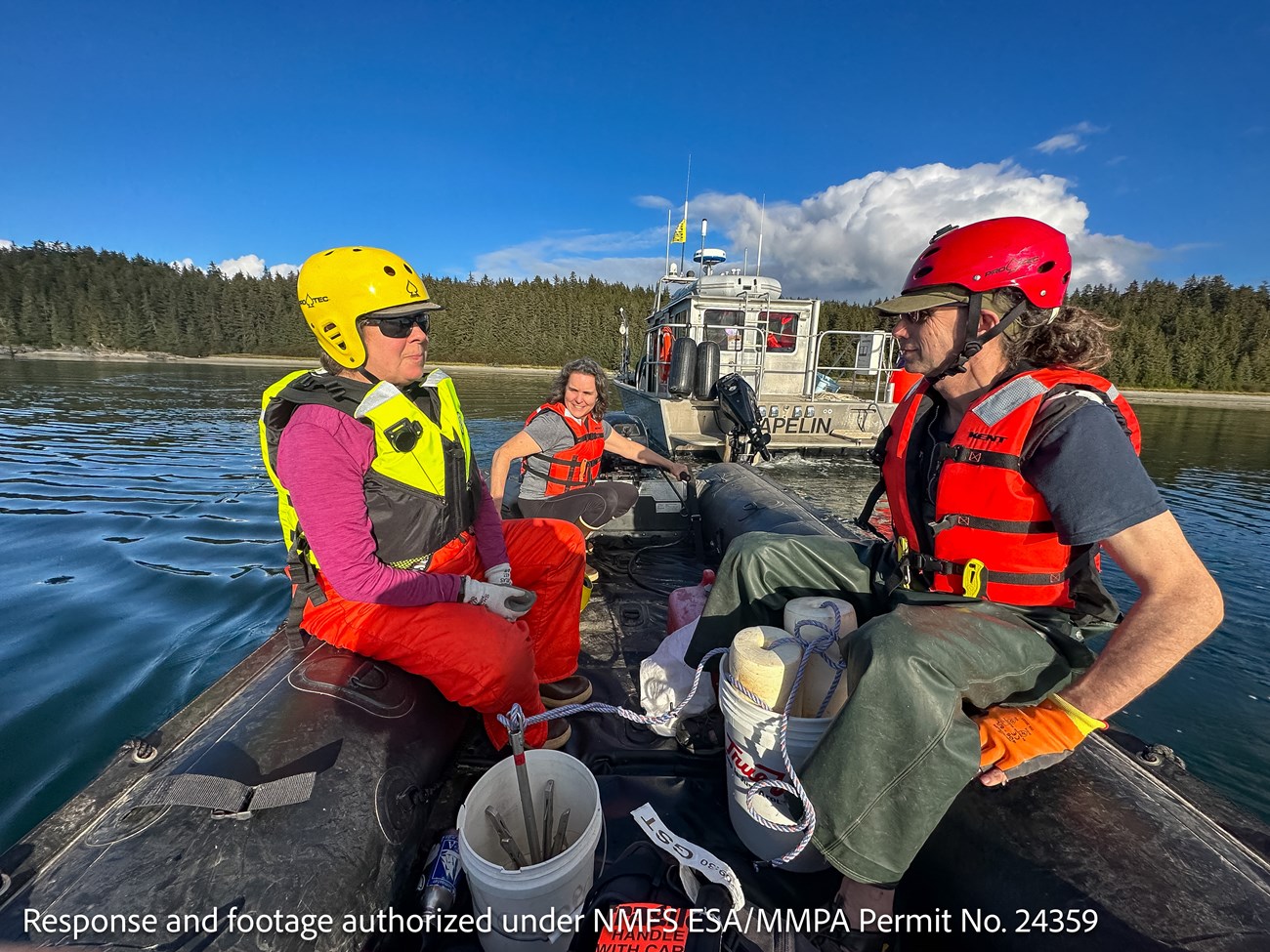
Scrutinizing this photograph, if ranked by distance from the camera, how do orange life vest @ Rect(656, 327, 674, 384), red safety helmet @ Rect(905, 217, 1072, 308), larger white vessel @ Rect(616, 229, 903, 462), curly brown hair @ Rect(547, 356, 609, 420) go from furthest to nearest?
orange life vest @ Rect(656, 327, 674, 384) < larger white vessel @ Rect(616, 229, 903, 462) < curly brown hair @ Rect(547, 356, 609, 420) < red safety helmet @ Rect(905, 217, 1072, 308)

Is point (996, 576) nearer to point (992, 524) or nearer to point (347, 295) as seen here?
point (992, 524)

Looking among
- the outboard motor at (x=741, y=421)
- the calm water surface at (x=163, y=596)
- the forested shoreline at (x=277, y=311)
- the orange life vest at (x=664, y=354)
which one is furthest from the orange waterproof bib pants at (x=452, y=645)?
the forested shoreline at (x=277, y=311)

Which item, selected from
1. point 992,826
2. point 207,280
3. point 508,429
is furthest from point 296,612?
point 207,280

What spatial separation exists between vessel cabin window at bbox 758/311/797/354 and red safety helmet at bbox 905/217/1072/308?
11.6 m

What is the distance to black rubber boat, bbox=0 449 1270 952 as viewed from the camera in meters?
1.24

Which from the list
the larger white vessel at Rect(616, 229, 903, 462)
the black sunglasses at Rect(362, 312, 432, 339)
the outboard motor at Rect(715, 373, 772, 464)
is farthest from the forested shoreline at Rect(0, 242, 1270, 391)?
the black sunglasses at Rect(362, 312, 432, 339)

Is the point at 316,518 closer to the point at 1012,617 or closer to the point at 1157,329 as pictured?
the point at 1012,617

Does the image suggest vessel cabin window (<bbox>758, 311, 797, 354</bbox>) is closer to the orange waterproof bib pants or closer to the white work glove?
the white work glove

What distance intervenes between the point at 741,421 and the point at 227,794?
846 centimetres

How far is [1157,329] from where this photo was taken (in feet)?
161

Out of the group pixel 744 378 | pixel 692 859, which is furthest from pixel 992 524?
pixel 744 378

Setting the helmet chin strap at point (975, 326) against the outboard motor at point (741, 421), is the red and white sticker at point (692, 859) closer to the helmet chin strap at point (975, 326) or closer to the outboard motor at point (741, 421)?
the helmet chin strap at point (975, 326)

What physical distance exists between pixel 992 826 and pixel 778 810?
57 centimetres

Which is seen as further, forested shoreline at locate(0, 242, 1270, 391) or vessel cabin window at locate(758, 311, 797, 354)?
forested shoreline at locate(0, 242, 1270, 391)
